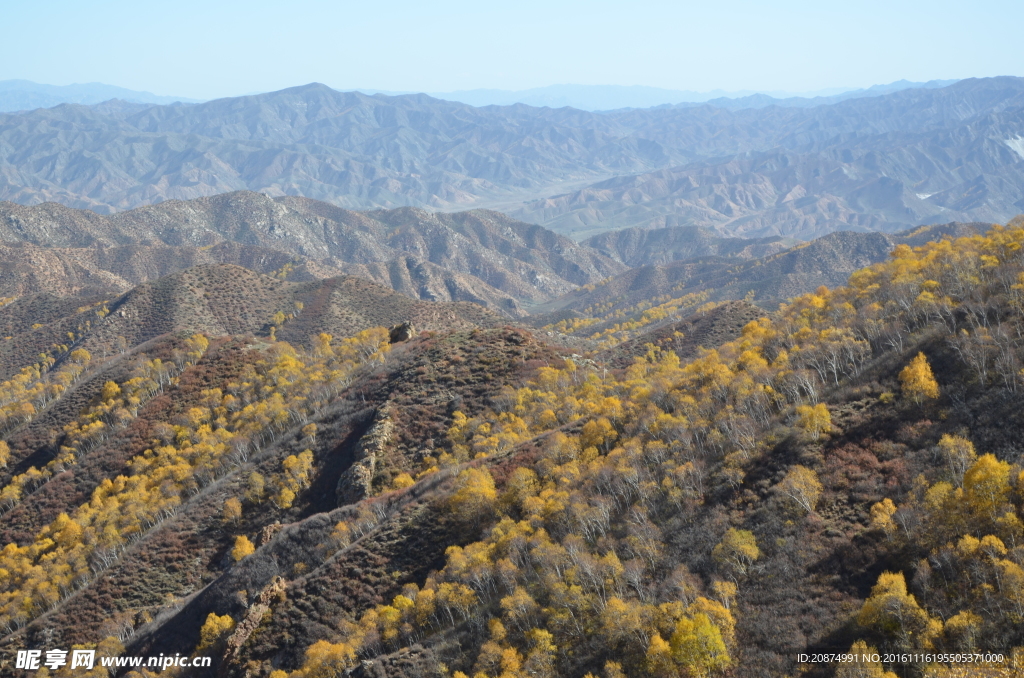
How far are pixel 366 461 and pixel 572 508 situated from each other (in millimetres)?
45561

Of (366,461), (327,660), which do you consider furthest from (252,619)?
(366,461)

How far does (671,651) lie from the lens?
2136 inches

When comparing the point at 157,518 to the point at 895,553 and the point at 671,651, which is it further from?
the point at 895,553

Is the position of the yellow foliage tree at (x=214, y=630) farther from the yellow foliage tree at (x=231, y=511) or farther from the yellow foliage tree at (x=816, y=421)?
the yellow foliage tree at (x=816, y=421)

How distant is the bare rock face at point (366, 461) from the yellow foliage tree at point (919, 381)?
78240 mm

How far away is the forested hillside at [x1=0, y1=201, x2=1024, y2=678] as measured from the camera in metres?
55.4

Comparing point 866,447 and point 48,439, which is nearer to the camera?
point 866,447

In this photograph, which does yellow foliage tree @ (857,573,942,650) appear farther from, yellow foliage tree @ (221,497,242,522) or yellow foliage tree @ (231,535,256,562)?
yellow foliage tree @ (221,497,242,522)

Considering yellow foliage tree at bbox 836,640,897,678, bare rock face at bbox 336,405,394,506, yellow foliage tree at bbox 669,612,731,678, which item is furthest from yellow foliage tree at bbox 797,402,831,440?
bare rock face at bbox 336,405,394,506

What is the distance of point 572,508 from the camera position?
79312 mm

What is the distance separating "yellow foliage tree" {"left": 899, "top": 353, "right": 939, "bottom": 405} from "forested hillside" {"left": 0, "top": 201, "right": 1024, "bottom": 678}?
13.0 inches

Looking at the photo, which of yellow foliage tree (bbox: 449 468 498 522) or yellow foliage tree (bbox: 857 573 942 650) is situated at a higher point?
yellow foliage tree (bbox: 857 573 942 650)

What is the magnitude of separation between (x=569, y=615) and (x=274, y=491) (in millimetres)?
70497

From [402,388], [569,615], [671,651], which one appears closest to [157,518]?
[402,388]
